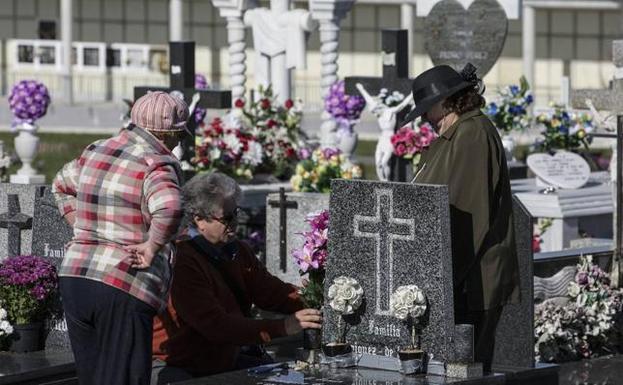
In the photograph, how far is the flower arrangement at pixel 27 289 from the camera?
27.7 ft

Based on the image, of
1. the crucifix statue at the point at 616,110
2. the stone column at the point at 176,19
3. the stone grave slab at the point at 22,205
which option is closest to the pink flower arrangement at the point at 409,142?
the crucifix statue at the point at 616,110

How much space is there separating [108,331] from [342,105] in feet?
33.4

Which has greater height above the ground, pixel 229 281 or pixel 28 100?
pixel 28 100

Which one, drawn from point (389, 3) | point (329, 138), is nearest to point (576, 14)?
point (389, 3)

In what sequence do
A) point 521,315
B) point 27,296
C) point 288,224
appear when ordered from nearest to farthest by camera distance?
point 521,315
point 27,296
point 288,224

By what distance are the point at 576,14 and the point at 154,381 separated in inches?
1461

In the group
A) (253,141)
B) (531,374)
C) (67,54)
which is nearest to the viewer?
(531,374)

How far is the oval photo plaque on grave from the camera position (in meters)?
15.7

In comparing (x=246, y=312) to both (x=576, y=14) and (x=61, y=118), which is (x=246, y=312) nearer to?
(x=61, y=118)

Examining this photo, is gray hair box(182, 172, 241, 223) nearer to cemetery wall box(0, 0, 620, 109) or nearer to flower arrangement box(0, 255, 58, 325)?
flower arrangement box(0, 255, 58, 325)

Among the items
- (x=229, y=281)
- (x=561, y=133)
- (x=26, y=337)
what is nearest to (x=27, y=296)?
(x=26, y=337)

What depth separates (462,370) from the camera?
6.84m

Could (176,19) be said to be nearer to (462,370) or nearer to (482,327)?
(482,327)

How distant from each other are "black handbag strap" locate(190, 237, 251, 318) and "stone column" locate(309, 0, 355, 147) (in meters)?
9.78
